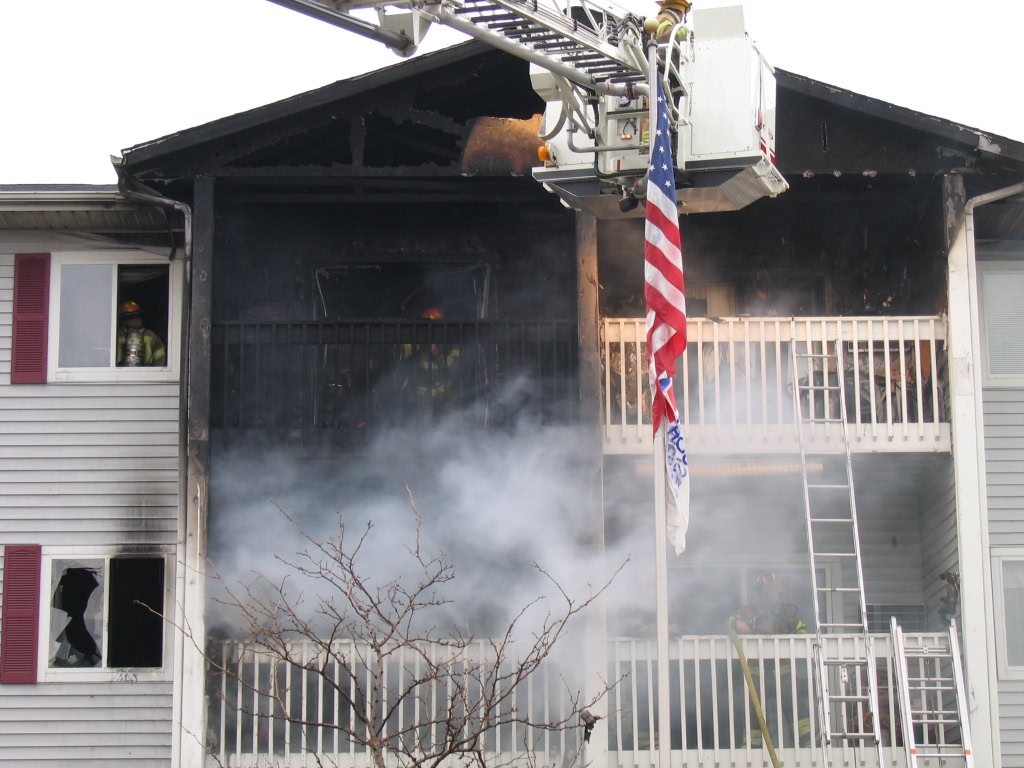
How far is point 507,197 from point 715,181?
8.55 feet

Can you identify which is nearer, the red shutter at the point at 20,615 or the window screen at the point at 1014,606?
the red shutter at the point at 20,615

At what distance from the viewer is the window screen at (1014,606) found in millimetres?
13758

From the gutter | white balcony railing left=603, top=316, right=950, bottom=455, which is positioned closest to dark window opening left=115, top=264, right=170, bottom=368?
the gutter

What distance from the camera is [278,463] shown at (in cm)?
1306

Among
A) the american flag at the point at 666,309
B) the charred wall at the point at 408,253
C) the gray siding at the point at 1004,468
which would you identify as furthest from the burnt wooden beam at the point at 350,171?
the gray siding at the point at 1004,468

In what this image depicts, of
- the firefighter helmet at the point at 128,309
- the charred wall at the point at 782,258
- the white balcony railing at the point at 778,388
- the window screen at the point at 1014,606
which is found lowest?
the window screen at the point at 1014,606

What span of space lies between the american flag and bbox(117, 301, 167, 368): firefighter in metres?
5.87

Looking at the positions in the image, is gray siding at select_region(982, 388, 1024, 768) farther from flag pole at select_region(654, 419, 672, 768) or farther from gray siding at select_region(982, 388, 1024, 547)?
flag pole at select_region(654, 419, 672, 768)

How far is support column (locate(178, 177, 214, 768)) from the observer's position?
12.0m

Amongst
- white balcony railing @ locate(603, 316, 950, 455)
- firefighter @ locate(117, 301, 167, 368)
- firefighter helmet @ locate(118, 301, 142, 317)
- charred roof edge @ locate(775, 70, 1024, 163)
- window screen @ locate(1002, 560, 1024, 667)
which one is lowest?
window screen @ locate(1002, 560, 1024, 667)

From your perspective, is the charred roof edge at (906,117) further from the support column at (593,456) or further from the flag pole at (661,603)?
the flag pole at (661,603)

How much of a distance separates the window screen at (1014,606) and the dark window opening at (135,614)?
7700 mm

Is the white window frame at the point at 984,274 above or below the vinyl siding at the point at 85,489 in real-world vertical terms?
above

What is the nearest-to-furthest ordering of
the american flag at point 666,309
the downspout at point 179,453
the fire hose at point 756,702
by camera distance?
the american flag at point 666,309 → the fire hose at point 756,702 → the downspout at point 179,453
